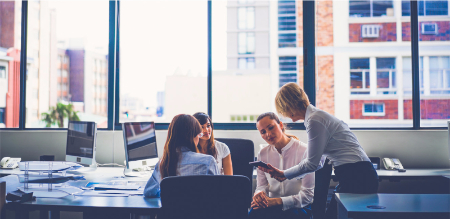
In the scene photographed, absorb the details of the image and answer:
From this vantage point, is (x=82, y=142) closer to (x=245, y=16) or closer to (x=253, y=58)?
(x=245, y=16)

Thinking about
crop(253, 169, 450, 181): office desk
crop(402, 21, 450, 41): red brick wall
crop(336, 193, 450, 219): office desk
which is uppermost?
crop(402, 21, 450, 41): red brick wall

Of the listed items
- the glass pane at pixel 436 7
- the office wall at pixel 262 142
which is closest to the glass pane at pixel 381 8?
the glass pane at pixel 436 7

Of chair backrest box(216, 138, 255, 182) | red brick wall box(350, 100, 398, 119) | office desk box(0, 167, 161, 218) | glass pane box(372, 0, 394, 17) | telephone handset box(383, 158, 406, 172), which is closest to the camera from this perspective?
office desk box(0, 167, 161, 218)

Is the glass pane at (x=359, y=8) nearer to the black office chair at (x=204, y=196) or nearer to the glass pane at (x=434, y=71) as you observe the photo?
the glass pane at (x=434, y=71)

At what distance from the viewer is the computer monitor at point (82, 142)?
9.05ft

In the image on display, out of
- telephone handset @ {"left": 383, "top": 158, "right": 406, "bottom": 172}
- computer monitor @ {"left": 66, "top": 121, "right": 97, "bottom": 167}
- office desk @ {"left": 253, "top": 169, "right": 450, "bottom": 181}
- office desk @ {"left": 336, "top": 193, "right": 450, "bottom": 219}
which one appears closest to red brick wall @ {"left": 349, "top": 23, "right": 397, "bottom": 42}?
telephone handset @ {"left": 383, "top": 158, "right": 406, "bottom": 172}

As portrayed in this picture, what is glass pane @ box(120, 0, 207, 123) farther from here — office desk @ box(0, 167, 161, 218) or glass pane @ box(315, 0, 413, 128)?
office desk @ box(0, 167, 161, 218)

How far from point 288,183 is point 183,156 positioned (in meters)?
0.79

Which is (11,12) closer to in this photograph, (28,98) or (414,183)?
(28,98)

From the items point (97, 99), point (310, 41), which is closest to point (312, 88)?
point (310, 41)

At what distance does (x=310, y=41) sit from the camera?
345cm

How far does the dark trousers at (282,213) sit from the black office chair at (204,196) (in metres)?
0.69

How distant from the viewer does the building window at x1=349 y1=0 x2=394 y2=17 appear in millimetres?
5332

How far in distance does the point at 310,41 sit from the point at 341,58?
1.48 meters
